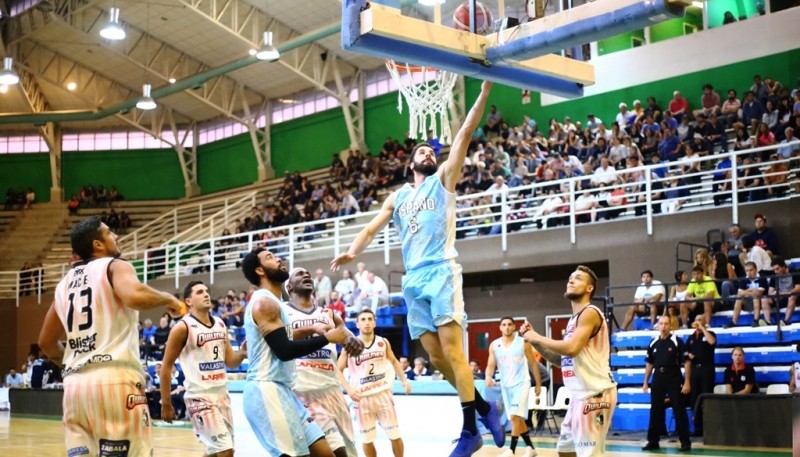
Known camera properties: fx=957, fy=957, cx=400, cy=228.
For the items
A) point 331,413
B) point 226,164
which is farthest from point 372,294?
point 226,164

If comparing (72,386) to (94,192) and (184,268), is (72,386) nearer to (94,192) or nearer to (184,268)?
(184,268)

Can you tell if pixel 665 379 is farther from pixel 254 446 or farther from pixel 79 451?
pixel 79 451

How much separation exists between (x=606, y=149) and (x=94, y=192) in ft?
85.5

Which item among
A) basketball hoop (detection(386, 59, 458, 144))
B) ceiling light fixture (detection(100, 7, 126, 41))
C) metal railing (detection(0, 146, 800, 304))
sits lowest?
metal railing (detection(0, 146, 800, 304))

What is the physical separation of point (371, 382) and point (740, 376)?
6390 mm

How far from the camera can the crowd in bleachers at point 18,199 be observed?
40875 mm

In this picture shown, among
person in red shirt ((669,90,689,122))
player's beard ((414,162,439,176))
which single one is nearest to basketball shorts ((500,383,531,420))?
player's beard ((414,162,439,176))

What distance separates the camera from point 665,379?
1476 cm

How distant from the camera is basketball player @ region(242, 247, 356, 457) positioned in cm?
735

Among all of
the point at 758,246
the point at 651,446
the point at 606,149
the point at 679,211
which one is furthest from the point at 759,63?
the point at 651,446

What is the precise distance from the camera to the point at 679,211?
18875 millimetres

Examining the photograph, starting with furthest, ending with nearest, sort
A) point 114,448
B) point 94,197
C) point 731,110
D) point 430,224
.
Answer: point 94,197
point 731,110
point 430,224
point 114,448

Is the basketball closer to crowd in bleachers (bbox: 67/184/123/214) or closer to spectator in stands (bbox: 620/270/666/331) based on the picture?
spectator in stands (bbox: 620/270/666/331)

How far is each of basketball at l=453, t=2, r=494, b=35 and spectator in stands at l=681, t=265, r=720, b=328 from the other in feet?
30.3
